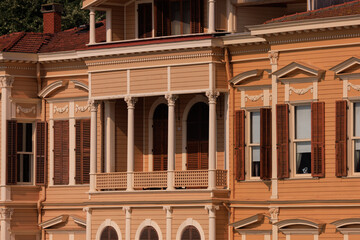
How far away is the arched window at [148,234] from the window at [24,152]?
7.67 m

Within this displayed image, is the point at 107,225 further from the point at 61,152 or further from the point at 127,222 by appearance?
the point at 61,152

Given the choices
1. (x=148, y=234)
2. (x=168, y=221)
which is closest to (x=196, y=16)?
(x=168, y=221)

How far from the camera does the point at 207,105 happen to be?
59.5m

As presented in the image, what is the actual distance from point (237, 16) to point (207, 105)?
383 centimetres

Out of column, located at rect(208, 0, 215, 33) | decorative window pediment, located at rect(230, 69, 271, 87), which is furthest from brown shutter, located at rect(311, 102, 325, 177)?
column, located at rect(208, 0, 215, 33)

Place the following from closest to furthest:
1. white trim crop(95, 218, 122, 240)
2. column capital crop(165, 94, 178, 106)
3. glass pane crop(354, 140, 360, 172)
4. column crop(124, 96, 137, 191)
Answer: glass pane crop(354, 140, 360, 172)
column capital crop(165, 94, 178, 106)
column crop(124, 96, 137, 191)
white trim crop(95, 218, 122, 240)

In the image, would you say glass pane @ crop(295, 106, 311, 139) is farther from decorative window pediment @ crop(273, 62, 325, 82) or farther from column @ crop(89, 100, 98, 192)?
column @ crop(89, 100, 98, 192)

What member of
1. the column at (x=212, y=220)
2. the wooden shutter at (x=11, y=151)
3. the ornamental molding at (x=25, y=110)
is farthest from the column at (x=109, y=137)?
the column at (x=212, y=220)

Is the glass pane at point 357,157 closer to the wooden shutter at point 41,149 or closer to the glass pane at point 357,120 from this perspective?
the glass pane at point 357,120

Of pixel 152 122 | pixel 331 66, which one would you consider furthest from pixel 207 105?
pixel 331 66

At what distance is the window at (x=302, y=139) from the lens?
5381 cm

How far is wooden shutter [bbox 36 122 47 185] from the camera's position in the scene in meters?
63.5

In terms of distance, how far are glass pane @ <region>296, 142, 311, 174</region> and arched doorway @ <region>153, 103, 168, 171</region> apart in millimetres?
8038

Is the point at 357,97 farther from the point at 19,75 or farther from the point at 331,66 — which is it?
the point at 19,75
